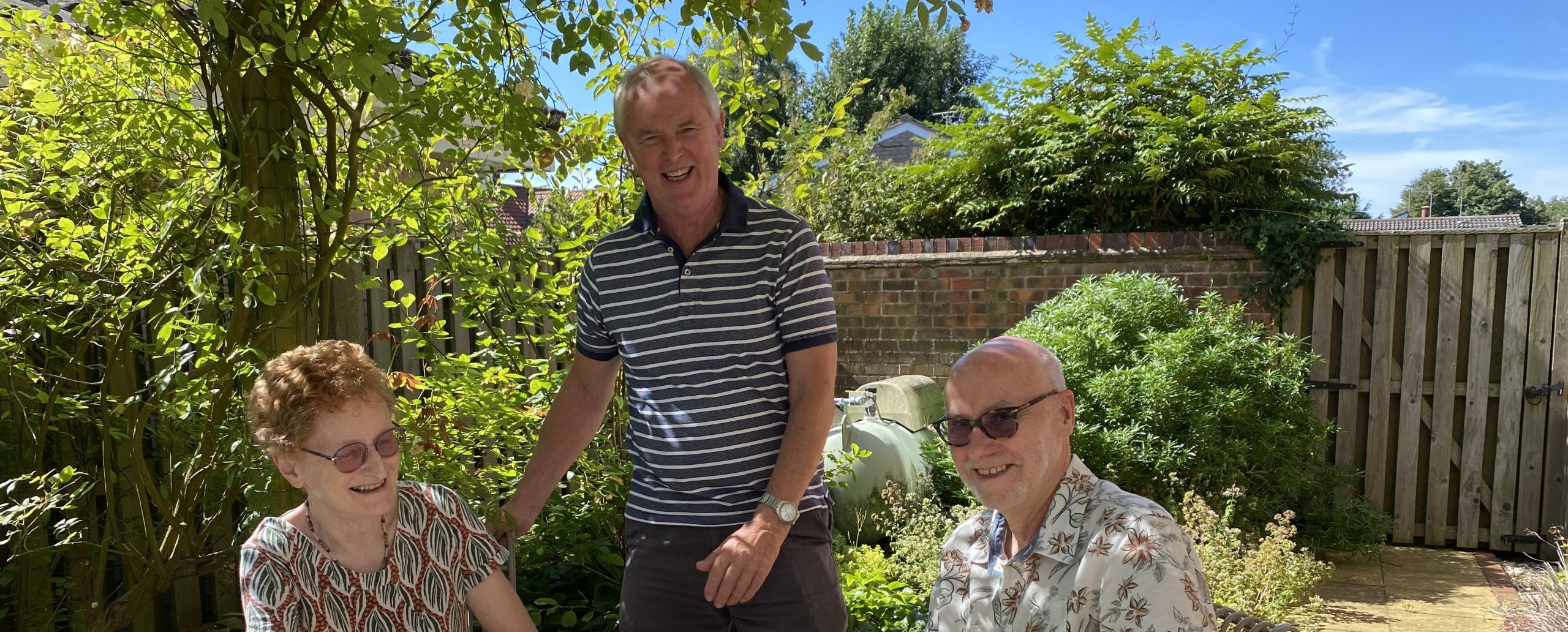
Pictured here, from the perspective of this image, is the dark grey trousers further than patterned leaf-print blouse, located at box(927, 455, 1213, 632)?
Yes

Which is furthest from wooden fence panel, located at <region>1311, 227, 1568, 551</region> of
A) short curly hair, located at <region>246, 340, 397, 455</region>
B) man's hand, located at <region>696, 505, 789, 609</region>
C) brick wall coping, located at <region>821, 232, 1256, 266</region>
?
short curly hair, located at <region>246, 340, 397, 455</region>

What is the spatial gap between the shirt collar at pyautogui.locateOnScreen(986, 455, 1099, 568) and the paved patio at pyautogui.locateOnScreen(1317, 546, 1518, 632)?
3130 millimetres

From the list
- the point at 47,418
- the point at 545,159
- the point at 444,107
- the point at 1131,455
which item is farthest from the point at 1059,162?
the point at 47,418

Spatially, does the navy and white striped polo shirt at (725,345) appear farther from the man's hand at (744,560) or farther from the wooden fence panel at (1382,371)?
the wooden fence panel at (1382,371)

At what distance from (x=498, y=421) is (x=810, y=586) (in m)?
1.29

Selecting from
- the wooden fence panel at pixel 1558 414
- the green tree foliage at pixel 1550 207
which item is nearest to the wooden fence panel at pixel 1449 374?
the wooden fence panel at pixel 1558 414

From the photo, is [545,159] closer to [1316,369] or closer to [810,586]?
[810,586]

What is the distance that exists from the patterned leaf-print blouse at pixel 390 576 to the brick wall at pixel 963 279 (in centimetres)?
451

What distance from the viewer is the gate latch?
5.01m

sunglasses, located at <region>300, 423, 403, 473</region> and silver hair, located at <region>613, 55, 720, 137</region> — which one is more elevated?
silver hair, located at <region>613, 55, 720, 137</region>

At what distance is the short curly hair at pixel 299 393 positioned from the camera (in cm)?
161

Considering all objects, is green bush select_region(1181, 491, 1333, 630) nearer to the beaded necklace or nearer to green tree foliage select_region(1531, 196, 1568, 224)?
the beaded necklace

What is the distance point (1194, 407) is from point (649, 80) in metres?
3.62

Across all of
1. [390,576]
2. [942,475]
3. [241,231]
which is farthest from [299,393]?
[942,475]
